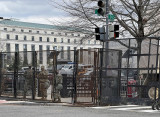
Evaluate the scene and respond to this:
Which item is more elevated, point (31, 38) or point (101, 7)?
point (31, 38)

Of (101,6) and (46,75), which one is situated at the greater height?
(101,6)

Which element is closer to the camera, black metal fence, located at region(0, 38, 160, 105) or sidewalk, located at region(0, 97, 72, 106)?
black metal fence, located at region(0, 38, 160, 105)

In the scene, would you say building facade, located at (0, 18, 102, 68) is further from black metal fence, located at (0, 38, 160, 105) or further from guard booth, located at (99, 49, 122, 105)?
guard booth, located at (99, 49, 122, 105)

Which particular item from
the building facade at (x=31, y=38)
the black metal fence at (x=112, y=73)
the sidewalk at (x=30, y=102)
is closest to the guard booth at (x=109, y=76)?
the black metal fence at (x=112, y=73)

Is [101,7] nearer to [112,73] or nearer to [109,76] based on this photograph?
[112,73]

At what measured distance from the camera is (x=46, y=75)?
1559cm

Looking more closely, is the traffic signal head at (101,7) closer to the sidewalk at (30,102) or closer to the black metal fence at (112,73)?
the black metal fence at (112,73)

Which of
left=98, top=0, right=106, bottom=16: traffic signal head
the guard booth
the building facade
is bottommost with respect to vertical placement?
the guard booth

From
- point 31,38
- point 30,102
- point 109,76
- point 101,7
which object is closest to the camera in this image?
point 109,76

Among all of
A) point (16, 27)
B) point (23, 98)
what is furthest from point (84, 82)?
point (16, 27)

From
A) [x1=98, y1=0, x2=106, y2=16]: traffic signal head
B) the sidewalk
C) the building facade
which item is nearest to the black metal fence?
the sidewalk

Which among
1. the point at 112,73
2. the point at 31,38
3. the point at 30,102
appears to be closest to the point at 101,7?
the point at 112,73

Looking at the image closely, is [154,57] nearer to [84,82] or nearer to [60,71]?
[84,82]

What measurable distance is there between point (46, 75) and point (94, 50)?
287cm
